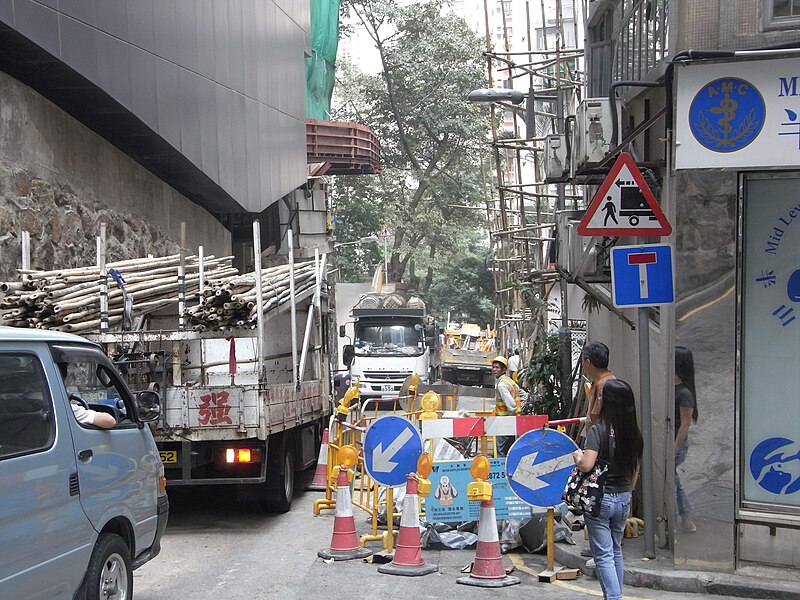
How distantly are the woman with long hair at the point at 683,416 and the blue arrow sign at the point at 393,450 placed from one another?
6.97 feet

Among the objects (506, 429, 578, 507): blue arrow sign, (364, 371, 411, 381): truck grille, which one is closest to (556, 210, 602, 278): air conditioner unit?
(506, 429, 578, 507): blue arrow sign

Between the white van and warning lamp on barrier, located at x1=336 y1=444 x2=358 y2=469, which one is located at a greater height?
the white van

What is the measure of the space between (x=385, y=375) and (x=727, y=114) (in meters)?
19.6

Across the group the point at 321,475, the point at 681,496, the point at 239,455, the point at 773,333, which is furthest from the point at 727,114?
the point at 321,475

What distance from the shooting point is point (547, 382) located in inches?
497

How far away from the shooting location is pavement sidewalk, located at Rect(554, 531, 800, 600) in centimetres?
673

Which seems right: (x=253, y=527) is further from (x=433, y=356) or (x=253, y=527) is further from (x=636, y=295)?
(x=433, y=356)

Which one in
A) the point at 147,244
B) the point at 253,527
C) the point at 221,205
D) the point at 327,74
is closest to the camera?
the point at 253,527

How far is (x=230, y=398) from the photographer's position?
29.9ft

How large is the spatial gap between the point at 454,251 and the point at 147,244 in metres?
26.0

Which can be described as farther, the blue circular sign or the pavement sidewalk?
the blue circular sign

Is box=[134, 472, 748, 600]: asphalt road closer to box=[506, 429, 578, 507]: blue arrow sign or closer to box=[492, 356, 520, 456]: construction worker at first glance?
box=[506, 429, 578, 507]: blue arrow sign

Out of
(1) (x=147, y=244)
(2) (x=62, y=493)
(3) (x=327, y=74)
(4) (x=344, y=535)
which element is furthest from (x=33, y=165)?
(3) (x=327, y=74)

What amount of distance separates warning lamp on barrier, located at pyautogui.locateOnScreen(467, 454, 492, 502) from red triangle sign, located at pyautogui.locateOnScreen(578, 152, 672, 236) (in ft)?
6.42
